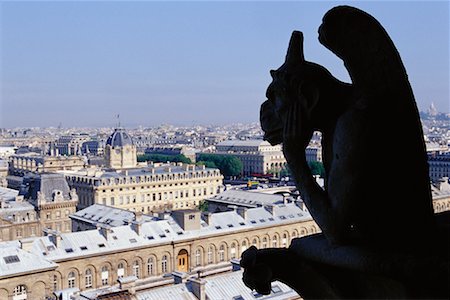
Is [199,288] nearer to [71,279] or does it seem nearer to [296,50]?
[71,279]

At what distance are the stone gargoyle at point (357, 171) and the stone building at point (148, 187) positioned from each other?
6928 cm

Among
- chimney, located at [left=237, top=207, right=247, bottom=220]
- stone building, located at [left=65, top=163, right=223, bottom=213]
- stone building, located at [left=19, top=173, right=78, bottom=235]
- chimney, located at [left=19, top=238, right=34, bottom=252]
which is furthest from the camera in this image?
stone building, located at [left=65, top=163, right=223, bottom=213]

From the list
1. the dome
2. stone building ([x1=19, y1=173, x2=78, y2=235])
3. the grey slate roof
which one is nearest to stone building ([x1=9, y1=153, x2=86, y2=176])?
the dome

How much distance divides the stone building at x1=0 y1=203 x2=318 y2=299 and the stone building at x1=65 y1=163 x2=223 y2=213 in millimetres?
31575

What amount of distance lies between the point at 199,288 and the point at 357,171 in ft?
66.9

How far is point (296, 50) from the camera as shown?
14.5ft

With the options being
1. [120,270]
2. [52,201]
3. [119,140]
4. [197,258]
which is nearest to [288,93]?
[120,270]

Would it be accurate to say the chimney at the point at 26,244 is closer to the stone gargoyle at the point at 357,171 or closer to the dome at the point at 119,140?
the stone gargoyle at the point at 357,171

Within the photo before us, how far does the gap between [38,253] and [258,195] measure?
2791 centimetres

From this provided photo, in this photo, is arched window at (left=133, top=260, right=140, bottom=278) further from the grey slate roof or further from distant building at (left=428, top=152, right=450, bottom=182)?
distant building at (left=428, top=152, right=450, bottom=182)

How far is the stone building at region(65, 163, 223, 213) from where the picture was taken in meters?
73.0

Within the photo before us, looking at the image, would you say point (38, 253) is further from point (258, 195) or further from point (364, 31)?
point (364, 31)

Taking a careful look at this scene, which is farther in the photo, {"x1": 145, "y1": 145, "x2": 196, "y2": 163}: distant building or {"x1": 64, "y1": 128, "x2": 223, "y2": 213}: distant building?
{"x1": 145, "y1": 145, "x2": 196, "y2": 163}: distant building

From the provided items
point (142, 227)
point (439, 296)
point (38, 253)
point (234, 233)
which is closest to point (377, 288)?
point (439, 296)
